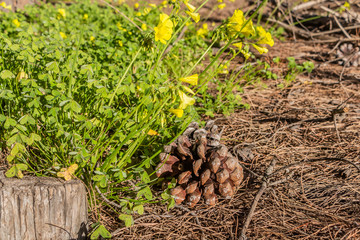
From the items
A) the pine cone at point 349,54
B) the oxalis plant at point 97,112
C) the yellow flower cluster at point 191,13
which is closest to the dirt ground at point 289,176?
the oxalis plant at point 97,112

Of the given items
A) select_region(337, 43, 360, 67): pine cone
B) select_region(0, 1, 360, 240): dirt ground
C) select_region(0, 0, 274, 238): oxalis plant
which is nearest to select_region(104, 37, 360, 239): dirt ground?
select_region(0, 1, 360, 240): dirt ground

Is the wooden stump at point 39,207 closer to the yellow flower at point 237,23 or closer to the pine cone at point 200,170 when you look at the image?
the pine cone at point 200,170

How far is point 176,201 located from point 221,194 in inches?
10.7

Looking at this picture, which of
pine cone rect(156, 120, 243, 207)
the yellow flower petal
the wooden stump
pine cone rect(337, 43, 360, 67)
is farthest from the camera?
pine cone rect(337, 43, 360, 67)

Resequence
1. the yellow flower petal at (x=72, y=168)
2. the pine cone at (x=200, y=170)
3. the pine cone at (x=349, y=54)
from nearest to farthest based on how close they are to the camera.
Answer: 1. the yellow flower petal at (x=72, y=168)
2. the pine cone at (x=200, y=170)
3. the pine cone at (x=349, y=54)

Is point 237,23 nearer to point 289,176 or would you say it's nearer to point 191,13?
point 191,13

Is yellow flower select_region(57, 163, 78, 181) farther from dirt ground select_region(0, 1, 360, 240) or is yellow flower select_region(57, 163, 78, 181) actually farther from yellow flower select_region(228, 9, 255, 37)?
yellow flower select_region(228, 9, 255, 37)

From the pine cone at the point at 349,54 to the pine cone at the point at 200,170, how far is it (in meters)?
2.25

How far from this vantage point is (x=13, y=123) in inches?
64.5

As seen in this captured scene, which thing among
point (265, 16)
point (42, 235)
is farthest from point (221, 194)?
point (265, 16)

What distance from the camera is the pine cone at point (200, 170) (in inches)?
74.5

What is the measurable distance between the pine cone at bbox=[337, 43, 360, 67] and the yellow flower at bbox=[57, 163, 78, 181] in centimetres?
300

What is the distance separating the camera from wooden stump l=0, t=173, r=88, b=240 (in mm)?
1559

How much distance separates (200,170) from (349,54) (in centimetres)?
265
